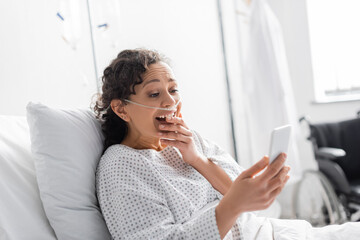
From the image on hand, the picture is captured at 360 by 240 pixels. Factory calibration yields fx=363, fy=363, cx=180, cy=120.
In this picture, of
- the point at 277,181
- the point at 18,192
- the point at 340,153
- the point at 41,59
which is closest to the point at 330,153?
the point at 340,153

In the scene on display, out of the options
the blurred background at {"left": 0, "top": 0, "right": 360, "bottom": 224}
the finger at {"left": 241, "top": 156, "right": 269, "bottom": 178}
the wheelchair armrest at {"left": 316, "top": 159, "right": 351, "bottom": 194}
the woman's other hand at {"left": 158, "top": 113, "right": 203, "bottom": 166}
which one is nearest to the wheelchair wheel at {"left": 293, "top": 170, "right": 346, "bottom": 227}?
the wheelchair armrest at {"left": 316, "top": 159, "right": 351, "bottom": 194}

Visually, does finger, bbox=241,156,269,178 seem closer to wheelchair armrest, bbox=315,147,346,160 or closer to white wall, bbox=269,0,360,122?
wheelchair armrest, bbox=315,147,346,160

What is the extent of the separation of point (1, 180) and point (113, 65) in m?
0.53

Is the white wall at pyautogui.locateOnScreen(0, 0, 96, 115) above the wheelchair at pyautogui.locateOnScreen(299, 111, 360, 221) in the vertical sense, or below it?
above

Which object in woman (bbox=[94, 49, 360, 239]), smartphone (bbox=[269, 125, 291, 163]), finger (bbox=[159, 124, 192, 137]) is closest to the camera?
smartphone (bbox=[269, 125, 291, 163])

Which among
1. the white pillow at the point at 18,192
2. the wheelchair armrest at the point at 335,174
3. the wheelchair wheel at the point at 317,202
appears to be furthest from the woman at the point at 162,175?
the wheelchair wheel at the point at 317,202

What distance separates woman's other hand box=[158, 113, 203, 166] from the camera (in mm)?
1216

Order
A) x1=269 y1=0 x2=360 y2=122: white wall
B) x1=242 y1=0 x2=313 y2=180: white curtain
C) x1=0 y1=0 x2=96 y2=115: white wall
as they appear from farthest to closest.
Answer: x1=269 y1=0 x2=360 y2=122: white wall < x1=242 y1=0 x2=313 y2=180: white curtain < x1=0 y1=0 x2=96 y2=115: white wall

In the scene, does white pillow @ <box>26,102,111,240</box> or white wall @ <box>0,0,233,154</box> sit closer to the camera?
white pillow @ <box>26,102,111,240</box>

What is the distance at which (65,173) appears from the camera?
1089 millimetres

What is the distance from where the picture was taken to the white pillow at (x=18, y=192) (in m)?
0.96

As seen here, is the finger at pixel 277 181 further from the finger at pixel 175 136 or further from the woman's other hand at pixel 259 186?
the finger at pixel 175 136

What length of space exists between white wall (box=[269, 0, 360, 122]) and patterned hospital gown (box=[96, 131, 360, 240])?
9.04 feet

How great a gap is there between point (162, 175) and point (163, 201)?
0.34 feet
